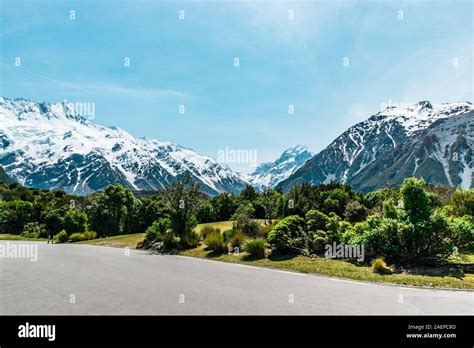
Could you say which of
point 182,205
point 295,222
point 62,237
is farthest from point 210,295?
point 62,237

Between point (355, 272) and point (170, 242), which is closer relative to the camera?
point (355, 272)

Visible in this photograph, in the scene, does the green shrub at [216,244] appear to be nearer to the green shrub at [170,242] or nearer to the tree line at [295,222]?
the tree line at [295,222]

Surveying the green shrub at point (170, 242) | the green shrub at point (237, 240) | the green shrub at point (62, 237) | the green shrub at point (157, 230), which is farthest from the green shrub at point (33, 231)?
the green shrub at point (237, 240)

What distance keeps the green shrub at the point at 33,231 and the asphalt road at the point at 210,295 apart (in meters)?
65.9

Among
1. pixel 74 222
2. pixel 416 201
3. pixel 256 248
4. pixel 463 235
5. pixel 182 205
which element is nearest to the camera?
pixel 463 235

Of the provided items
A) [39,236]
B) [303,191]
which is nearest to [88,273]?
[303,191]

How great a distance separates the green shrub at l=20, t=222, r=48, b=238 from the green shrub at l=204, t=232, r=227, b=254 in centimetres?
6379

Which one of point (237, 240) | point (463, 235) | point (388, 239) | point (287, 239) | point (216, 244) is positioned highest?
point (463, 235)

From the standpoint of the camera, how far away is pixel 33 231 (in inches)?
3051

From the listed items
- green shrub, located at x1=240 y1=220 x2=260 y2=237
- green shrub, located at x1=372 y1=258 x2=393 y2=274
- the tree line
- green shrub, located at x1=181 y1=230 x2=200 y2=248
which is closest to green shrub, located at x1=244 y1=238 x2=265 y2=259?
the tree line

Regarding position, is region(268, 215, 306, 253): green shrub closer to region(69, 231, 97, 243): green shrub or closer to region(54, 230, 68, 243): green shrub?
region(69, 231, 97, 243): green shrub

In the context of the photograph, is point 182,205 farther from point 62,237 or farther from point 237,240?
point 62,237

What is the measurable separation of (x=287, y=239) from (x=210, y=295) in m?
12.3
